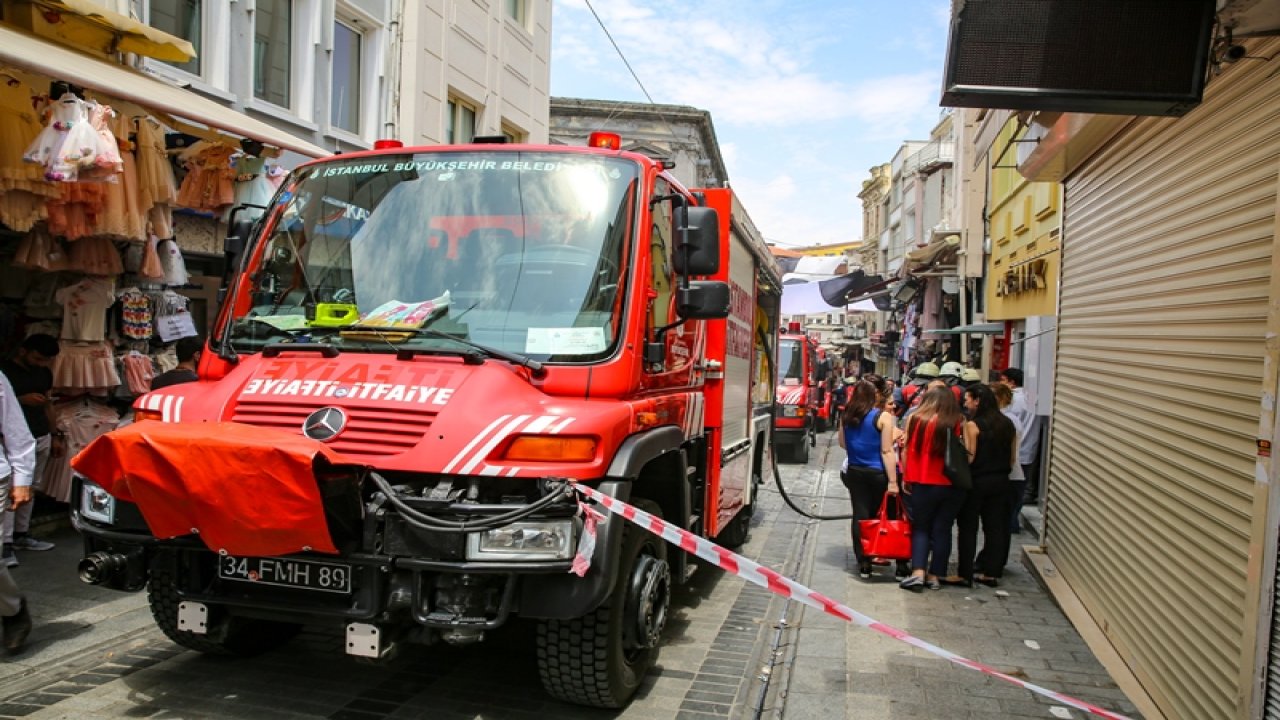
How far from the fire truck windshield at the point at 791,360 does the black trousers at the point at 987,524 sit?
10941 mm

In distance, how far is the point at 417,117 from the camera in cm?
1472

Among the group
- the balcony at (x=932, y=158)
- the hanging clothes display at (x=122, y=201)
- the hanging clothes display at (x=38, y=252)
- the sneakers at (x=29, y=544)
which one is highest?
the balcony at (x=932, y=158)

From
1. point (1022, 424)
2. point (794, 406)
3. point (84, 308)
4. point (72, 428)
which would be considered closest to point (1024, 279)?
point (794, 406)

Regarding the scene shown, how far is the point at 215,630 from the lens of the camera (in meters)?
4.39

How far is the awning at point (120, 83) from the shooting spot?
5.59 metres

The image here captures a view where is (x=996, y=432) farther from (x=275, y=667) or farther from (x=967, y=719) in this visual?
(x=275, y=667)

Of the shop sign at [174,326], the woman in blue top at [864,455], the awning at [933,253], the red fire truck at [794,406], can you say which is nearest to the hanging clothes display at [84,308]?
Answer: the shop sign at [174,326]

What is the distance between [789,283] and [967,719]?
19003mm

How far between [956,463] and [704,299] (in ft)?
10.4

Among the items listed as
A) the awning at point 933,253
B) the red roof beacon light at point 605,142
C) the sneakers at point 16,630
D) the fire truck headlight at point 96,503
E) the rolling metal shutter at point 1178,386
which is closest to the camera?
the rolling metal shutter at point 1178,386

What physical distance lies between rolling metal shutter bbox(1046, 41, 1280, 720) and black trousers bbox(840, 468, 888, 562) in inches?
57.2

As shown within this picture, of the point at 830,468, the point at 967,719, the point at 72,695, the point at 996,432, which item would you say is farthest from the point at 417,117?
the point at 967,719

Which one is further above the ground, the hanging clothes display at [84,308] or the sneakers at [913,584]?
the hanging clothes display at [84,308]

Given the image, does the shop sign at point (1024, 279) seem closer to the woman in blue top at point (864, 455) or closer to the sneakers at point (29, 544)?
the woman in blue top at point (864, 455)
